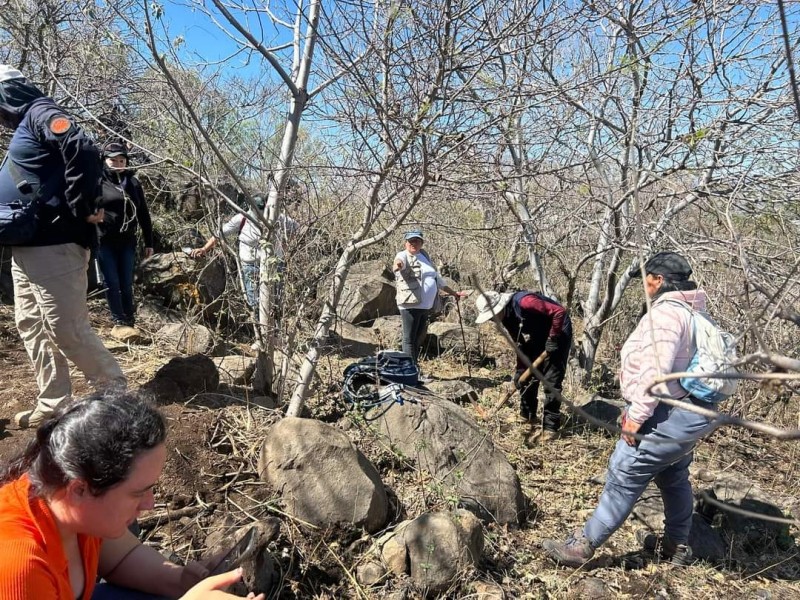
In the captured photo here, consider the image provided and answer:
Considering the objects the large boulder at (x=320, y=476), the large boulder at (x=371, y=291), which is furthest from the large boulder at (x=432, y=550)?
the large boulder at (x=371, y=291)

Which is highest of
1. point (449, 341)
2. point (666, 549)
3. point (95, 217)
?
point (95, 217)

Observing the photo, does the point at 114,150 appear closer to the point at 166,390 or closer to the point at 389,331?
the point at 166,390

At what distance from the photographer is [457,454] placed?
3979 mm

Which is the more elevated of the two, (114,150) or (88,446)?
(114,150)

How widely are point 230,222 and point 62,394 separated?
5.51ft

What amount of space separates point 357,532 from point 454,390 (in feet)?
9.28

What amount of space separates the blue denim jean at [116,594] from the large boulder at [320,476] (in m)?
1.16

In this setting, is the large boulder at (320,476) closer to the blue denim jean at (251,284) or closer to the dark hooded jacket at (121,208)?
the blue denim jean at (251,284)

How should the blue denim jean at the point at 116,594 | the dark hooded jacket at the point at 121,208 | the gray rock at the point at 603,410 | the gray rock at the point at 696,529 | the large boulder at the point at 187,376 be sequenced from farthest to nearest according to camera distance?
the gray rock at the point at 603,410, the dark hooded jacket at the point at 121,208, the large boulder at the point at 187,376, the gray rock at the point at 696,529, the blue denim jean at the point at 116,594

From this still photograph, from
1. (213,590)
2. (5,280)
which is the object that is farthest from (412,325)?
(213,590)

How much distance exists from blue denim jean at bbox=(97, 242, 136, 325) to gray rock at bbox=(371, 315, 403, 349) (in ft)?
9.87

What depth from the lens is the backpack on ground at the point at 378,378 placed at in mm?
4262

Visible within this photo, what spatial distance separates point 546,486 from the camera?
14.3ft

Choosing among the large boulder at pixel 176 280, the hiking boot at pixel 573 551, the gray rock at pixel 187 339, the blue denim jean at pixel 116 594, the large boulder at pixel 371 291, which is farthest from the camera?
the large boulder at pixel 371 291
